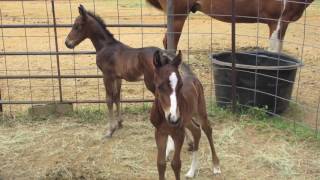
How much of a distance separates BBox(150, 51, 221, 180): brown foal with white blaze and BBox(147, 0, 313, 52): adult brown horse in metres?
2.44

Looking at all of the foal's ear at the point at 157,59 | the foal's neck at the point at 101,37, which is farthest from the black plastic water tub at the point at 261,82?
the foal's ear at the point at 157,59

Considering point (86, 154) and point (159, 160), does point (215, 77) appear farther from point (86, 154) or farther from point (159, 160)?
point (159, 160)

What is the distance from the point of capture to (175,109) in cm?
336

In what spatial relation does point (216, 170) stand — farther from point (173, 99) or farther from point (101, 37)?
point (101, 37)

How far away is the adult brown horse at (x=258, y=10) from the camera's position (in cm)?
680

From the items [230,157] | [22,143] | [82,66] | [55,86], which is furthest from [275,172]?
[82,66]

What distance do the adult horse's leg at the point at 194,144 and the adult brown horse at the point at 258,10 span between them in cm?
250

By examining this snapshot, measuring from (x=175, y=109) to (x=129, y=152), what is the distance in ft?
6.29

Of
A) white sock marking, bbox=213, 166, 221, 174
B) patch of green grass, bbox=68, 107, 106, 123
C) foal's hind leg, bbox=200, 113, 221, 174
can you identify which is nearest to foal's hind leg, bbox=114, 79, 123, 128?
patch of green grass, bbox=68, 107, 106, 123

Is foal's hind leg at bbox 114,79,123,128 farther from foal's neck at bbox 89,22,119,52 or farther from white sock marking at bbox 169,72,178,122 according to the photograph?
white sock marking at bbox 169,72,178,122

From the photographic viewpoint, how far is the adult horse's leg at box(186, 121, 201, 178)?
4.35 meters

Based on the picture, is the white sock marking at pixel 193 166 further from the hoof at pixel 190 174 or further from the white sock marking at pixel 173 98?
the white sock marking at pixel 173 98

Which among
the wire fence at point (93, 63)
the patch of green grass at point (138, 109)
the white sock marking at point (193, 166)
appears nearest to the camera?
the white sock marking at point (193, 166)

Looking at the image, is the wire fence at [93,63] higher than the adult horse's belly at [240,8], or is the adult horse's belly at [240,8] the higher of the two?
the adult horse's belly at [240,8]
